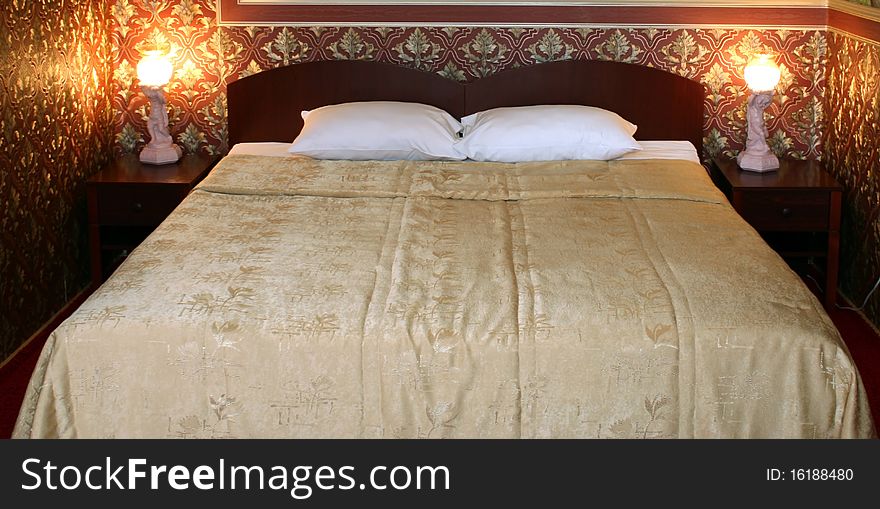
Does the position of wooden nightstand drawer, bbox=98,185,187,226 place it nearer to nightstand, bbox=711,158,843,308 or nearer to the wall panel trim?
the wall panel trim

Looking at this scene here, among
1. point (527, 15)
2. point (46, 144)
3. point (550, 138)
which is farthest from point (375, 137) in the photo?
point (46, 144)

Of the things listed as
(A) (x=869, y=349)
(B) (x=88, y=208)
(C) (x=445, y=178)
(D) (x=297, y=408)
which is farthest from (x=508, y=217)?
(B) (x=88, y=208)

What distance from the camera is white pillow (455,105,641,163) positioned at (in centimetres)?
401

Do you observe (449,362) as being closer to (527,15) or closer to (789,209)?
(789,209)

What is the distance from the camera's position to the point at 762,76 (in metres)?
4.19

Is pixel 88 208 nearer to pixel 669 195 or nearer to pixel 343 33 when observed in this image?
pixel 343 33

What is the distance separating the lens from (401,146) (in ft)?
13.3

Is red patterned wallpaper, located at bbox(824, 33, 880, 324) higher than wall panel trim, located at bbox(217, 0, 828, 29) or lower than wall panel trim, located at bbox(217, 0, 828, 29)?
lower

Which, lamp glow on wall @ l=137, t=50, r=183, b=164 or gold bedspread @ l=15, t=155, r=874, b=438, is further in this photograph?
lamp glow on wall @ l=137, t=50, r=183, b=164

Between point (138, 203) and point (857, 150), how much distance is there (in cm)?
253

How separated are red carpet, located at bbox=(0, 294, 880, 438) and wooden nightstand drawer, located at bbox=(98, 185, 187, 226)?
567mm

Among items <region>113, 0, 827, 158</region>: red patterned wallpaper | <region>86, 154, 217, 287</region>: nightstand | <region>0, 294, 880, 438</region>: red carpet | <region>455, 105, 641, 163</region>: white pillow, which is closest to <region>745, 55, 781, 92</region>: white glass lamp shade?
<region>113, 0, 827, 158</region>: red patterned wallpaper

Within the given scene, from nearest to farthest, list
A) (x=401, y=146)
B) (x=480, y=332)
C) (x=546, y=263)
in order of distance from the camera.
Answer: (x=480, y=332), (x=546, y=263), (x=401, y=146)
